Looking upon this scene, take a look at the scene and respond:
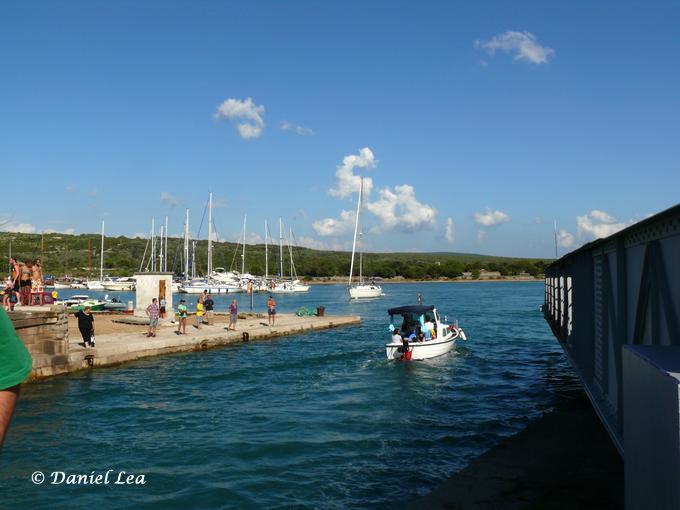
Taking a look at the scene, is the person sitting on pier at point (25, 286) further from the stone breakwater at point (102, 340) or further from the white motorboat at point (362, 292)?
the white motorboat at point (362, 292)

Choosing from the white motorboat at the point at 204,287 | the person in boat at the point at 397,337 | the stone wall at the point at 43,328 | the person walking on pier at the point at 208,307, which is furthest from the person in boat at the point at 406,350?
the white motorboat at the point at 204,287

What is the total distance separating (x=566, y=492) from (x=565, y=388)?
10841 millimetres

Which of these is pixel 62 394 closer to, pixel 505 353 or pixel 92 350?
pixel 92 350

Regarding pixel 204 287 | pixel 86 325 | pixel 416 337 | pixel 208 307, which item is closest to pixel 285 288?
pixel 204 287

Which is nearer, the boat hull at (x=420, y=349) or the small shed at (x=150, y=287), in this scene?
the boat hull at (x=420, y=349)

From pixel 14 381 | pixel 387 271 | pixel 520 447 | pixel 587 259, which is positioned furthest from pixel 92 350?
pixel 387 271

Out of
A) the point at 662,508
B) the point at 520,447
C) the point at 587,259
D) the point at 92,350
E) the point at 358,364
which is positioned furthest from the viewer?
the point at 358,364

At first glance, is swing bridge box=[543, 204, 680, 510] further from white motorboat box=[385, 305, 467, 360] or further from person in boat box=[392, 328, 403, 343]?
person in boat box=[392, 328, 403, 343]

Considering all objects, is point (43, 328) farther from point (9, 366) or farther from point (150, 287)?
point (9, 366)

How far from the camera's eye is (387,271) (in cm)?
19262

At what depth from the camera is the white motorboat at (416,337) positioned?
23156mm

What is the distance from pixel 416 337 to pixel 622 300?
17279 mm

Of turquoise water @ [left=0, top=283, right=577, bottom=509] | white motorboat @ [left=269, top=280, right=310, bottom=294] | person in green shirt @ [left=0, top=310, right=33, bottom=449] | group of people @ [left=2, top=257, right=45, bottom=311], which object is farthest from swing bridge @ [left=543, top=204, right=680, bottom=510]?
white motorboat @ [left=269, top=280, right=310, bottom=294]

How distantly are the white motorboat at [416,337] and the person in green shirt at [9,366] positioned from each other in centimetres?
2141
